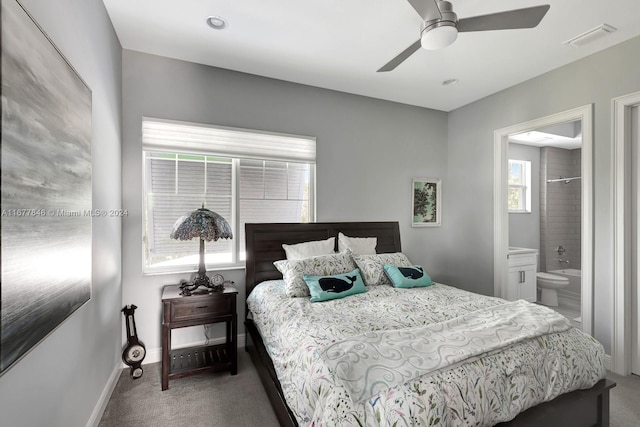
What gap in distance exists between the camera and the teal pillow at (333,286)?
2.40 m

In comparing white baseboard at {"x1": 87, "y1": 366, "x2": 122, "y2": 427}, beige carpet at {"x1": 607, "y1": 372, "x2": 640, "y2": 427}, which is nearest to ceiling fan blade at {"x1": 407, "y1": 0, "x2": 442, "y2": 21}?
beige carpet at {"x1": 607, "y1": 372, "x2": 640, "y2": 427}

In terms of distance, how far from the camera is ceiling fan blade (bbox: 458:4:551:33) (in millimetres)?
1690

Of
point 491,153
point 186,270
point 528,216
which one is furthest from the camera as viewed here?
point 528,216

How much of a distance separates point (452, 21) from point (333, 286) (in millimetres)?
1993

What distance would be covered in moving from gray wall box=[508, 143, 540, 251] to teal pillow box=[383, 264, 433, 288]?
3.35 meters

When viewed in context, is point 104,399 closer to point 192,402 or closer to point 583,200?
point 192,402

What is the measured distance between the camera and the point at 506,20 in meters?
1.77

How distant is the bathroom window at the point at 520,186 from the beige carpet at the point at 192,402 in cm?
519

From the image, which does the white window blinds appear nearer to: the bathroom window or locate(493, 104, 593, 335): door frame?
locate(493, 104, 593, 335): door frame

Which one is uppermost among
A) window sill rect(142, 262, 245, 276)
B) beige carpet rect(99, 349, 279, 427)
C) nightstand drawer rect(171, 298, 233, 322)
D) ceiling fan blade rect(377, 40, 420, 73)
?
ceiling fan blade rect(377, 40, 420, 73)

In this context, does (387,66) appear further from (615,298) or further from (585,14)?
(615,298)

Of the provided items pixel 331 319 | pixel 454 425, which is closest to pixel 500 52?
pixel 331 319

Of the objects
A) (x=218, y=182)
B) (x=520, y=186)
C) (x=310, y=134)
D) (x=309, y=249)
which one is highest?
(x=310, y=134)

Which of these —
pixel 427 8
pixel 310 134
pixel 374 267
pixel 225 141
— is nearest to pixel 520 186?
pixel 374 267
